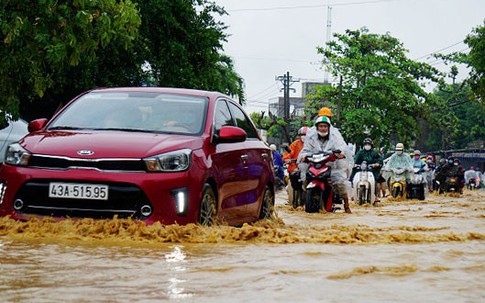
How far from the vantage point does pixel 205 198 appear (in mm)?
8461

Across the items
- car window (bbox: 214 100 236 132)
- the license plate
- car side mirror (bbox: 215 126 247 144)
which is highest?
car window (bbox: 214 100 236 132)

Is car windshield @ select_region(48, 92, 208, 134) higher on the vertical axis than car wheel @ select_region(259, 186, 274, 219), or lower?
higher

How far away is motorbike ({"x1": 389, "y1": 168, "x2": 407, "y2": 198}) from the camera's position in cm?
2650

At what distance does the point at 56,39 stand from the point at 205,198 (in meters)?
6.59

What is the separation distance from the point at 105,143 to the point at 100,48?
23809 mm

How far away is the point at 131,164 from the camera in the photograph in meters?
8.08

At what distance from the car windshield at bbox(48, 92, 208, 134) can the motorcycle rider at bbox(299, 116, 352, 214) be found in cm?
645

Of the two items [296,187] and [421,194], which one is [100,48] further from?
[296,187]

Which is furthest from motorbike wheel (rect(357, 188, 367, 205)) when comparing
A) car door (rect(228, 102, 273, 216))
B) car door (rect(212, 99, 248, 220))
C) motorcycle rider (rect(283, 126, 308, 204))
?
car door (rect(212, 99, 248, 220))

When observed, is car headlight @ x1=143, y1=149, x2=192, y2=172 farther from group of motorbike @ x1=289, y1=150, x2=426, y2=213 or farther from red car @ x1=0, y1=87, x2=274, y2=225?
group of motorbike @ x1=289, y1=150, x2=426, y2=213

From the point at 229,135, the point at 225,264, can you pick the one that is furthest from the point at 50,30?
the point at 225,264

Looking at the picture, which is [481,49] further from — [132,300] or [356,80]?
[132,300]

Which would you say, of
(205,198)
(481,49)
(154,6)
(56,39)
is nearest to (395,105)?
(481,49)

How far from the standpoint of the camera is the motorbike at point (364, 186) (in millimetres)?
21000
